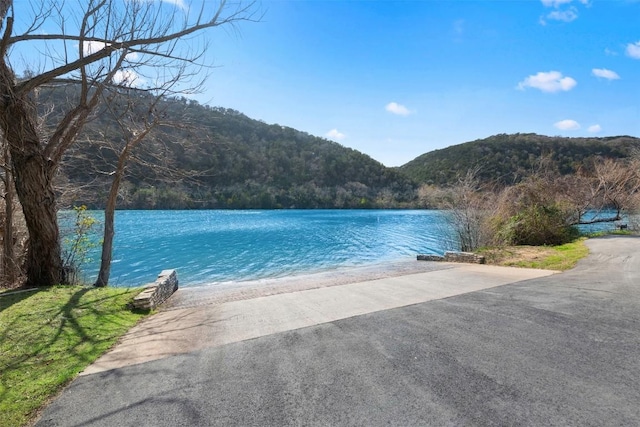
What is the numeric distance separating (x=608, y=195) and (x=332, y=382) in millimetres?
23902

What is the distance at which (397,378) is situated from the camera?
3.35m

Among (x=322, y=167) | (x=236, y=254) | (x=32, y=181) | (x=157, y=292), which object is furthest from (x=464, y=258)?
(x=322, y=167)

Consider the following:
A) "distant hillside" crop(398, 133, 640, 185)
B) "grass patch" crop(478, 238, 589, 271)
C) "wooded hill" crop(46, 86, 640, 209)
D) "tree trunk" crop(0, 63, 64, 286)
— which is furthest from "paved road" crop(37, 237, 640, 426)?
"wooded hill" crop(46, 86, 640, 209)

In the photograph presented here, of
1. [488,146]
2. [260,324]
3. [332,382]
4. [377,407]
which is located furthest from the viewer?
[488,146]

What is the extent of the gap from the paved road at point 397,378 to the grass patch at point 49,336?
11.8 inches

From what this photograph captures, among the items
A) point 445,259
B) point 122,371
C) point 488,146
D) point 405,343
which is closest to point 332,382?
point 405,343

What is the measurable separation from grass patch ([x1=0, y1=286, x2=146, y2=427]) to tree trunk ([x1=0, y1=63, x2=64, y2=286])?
664 mm

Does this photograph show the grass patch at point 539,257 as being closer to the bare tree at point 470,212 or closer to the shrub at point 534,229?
the shrub at point 534,229

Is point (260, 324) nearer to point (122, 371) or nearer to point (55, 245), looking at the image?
point (122, 371)

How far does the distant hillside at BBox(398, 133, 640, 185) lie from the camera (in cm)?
4116

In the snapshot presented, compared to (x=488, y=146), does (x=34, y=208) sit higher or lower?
lower

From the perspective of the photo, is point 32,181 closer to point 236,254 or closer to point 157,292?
point 157,292

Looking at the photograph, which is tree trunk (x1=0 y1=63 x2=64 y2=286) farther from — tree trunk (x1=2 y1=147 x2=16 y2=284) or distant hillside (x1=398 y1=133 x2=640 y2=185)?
distant hillside (x1=398 y1=133 x2=640 y2=185)

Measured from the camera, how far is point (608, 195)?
19953mm
